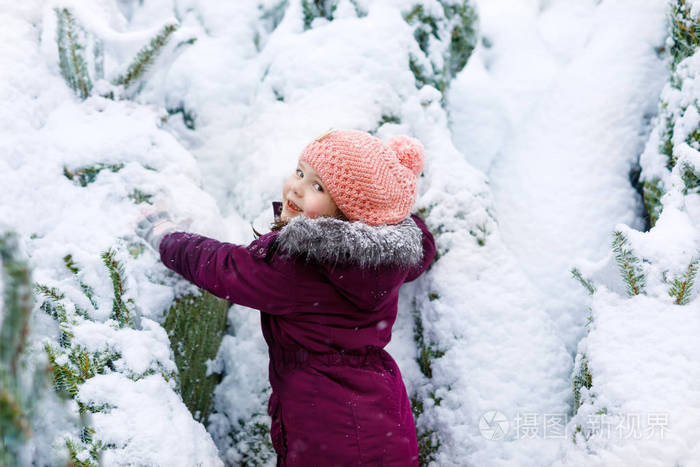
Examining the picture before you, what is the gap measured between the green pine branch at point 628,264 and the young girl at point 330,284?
692 millimetres

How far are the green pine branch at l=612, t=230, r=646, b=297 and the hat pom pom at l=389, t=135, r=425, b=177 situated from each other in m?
0.72

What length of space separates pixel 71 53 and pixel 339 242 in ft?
4.86

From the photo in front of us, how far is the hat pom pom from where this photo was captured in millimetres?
1681

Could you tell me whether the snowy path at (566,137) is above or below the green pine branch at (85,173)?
above

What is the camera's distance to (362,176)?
1523mm

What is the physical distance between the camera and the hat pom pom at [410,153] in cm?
168

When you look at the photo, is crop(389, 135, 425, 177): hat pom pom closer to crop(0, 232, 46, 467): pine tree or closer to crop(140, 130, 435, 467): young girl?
crop(140, 130, 435, 467): young girl

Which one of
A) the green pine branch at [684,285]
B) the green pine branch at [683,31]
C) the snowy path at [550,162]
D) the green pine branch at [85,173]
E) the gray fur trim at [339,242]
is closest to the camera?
the gray fur trim at [339,242]

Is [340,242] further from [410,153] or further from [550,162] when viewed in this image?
[550,162]

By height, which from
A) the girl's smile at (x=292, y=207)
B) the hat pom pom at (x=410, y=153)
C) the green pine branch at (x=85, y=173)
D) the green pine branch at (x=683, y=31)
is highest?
the green pine branch at (x=683, y=31)

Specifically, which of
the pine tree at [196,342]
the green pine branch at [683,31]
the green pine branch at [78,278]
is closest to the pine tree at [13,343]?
the green pine branch at [78,278]

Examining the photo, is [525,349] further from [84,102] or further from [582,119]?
[84,102]

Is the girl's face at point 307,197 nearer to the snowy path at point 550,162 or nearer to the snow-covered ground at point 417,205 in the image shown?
the snow-covered ground at point 417,205

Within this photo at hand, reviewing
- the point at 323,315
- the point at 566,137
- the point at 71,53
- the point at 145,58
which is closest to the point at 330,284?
the point at 323,315
